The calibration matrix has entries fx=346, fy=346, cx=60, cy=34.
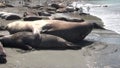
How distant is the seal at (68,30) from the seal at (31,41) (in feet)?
2.55

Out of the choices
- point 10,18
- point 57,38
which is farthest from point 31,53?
point 10,18

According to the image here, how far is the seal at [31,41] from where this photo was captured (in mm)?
10352

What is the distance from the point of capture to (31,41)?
34.4ft

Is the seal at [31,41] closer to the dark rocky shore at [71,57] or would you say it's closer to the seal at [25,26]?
the dark rocky shore at [71,57]

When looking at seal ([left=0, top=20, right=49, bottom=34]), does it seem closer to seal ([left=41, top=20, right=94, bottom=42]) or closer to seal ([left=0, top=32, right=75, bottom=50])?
seal ([left=41, top=20, right=94, bottom=42])

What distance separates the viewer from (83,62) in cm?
924

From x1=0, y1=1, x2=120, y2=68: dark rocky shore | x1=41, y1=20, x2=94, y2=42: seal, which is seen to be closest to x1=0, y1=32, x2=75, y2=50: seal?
x1=0, y1=1, x2=120, y2=68: dark rocky shore

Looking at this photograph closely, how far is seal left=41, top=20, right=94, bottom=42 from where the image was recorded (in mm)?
11590

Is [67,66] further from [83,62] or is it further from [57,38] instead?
[57,38]

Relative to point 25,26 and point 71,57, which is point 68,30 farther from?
point 71,57

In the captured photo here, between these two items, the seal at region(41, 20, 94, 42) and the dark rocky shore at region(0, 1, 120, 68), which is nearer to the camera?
the dark rocky shore at region(0, 1, 120, 68)

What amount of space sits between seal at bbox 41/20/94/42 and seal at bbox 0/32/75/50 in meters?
0.78

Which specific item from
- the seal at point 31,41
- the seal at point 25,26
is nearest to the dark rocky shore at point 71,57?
the seal at point 31,41

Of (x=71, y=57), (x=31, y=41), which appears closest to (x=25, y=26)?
(x=31, y=41)
